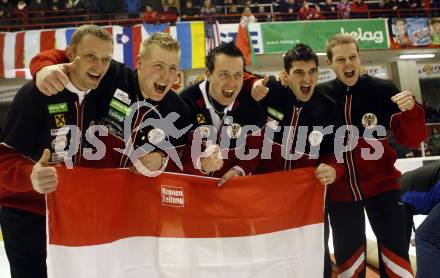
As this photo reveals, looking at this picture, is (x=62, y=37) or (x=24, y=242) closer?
(x=24, y=242)

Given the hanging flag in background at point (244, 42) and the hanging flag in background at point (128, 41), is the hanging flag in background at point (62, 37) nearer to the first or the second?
the hanging flag in background at point (128, 41)

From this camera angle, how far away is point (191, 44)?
34.5 ft

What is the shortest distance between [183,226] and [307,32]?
33.0 ft

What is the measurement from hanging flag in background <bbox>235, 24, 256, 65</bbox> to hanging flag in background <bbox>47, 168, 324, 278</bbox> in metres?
8.69

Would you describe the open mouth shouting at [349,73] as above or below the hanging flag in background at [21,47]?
below

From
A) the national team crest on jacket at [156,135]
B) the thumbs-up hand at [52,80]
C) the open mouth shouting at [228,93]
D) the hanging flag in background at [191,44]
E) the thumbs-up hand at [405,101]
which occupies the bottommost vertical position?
the national team crest on jacket at [156,135]

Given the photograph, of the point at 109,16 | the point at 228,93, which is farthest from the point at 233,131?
the point at 109,16

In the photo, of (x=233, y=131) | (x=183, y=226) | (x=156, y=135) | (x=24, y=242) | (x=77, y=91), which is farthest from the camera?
(x=233, y=131)

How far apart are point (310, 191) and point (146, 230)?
994mm

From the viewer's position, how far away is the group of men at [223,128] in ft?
6.55

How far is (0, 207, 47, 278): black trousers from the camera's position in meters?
1.95

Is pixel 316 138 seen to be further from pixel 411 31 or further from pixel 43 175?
pixel 411 31

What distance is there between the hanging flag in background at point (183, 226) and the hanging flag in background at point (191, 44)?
841cm

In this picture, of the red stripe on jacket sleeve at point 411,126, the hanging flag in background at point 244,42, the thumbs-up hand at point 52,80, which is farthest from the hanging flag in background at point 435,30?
the thumbs-up hand at point 52,80
